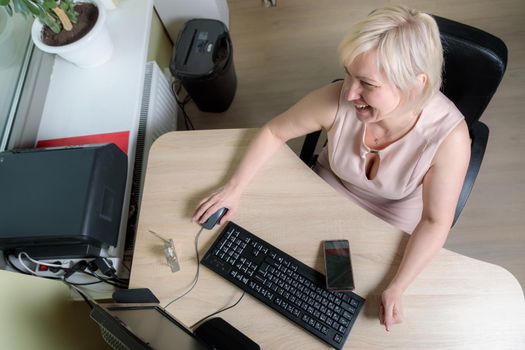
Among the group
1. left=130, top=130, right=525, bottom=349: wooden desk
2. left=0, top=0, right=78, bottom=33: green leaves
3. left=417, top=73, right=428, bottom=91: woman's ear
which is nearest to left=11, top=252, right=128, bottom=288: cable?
left=130, top=130, right=525, bottom=349: wooden desk

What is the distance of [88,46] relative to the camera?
151cm

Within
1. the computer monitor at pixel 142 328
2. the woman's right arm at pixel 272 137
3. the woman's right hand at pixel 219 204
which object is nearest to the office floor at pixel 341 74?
the woman's right arm at pixel 272 137

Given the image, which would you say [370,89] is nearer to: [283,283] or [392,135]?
[392,135]

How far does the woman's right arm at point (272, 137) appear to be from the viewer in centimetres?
112

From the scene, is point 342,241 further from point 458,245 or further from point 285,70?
point 285,70

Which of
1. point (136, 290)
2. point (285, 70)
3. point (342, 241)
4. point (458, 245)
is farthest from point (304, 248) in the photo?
point (285, 70)

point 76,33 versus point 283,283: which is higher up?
point 76,33

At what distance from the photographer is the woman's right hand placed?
114cm

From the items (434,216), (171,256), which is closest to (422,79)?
(434,216)

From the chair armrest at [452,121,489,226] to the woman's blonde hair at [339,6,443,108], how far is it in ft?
1.47

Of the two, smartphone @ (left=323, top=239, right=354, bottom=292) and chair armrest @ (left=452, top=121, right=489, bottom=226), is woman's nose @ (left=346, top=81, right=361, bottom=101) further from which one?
chair armrest @ (left=452, top=121, right=489, bottom=226)

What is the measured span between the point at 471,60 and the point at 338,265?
0.64 metres

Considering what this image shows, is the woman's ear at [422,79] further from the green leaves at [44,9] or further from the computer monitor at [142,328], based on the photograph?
the green leaves at [44,9]

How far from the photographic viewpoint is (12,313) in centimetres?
98
